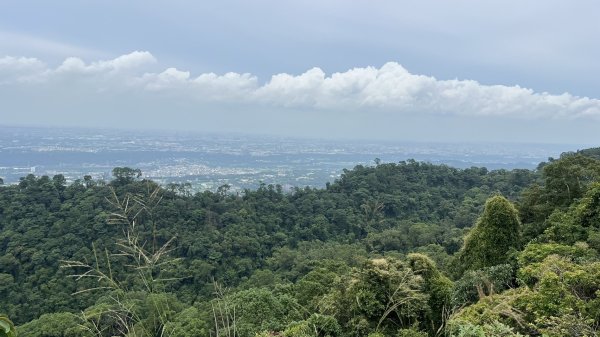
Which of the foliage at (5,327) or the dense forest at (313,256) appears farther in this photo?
the dense forest at (313,256)

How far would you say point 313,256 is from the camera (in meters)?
20.2

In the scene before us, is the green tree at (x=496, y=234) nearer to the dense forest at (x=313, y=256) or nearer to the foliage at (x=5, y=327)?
the dense forest at (x=313, y=256)

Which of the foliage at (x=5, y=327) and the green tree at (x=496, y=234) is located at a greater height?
the foliage at (x=5, y=327)

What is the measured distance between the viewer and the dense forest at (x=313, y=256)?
7.30 ft

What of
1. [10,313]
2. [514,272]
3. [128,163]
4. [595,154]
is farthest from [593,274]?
[128,163]

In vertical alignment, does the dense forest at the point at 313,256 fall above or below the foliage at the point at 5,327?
below

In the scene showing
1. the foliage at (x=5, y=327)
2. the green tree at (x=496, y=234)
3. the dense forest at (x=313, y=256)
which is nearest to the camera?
the foliage at (x=5, y=327)

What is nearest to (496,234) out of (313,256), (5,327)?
(5,327)

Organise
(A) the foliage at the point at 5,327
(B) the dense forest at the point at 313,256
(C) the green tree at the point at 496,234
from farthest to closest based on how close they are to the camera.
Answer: (C) the green tree at the point at 496,234
(B) the dense forest at the point at 313,256
(A) the foliage at the point at 5,327

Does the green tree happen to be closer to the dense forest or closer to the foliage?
the dense forest

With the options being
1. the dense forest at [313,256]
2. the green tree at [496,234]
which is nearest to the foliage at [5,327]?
the dense forest at [313,256]

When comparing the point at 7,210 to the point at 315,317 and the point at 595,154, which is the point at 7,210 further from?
the point at 595,154

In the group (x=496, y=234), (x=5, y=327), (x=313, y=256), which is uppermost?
(x=5, y=327)

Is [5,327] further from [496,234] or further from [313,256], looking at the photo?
[313,256]
